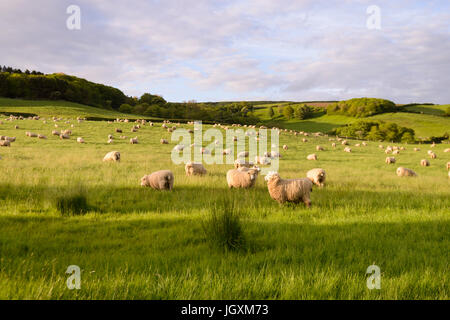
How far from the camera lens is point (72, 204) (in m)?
6.41

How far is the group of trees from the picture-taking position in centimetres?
7442

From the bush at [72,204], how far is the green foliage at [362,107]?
121061 millimetres

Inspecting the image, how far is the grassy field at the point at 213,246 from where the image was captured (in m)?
3.11

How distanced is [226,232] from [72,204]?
4.18 metres

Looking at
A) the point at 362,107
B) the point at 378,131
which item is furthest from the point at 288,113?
the point at 378,131

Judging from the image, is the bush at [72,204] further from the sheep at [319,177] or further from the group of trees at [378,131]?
the group of trees at [378,131]

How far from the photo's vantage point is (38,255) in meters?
4.05

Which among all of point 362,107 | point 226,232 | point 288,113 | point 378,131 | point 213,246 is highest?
point 362,107

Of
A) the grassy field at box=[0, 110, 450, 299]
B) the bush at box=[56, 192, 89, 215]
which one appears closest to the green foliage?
the grassy field at box=[0, 110, 450, 299]

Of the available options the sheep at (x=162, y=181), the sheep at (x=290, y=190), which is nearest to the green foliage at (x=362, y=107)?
the sheep at (x=290, y=190)

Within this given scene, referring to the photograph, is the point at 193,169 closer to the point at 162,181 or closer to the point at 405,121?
the point at 162,181

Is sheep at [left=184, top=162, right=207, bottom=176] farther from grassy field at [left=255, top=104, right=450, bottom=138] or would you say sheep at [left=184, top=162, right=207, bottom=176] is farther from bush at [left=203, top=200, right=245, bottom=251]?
grassy field at [left=255, top=104, right=450, bottom=138]
